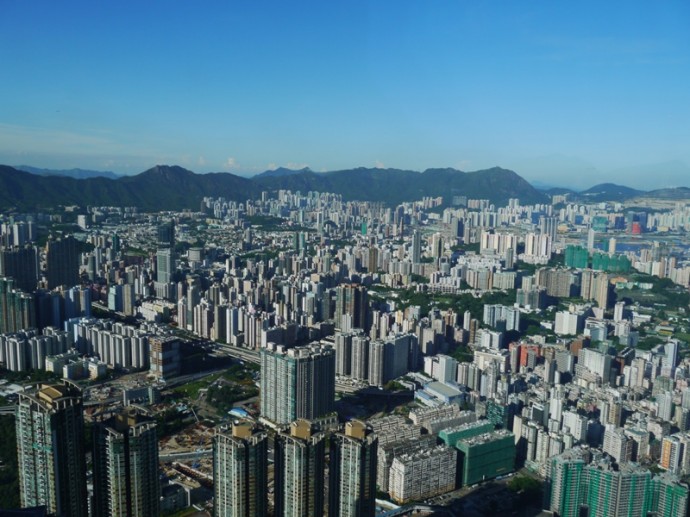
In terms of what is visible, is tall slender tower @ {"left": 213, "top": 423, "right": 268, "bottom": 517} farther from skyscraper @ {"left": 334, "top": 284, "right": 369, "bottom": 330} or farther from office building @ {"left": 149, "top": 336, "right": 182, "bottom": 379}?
skyscraper @ {"left": 334, "top": 284, "right": 369, "bottom": 330}

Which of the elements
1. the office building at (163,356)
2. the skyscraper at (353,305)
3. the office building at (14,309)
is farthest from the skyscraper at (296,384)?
the office building at (14,309)

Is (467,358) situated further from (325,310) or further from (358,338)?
(325,310)

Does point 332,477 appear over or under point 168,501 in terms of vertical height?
over

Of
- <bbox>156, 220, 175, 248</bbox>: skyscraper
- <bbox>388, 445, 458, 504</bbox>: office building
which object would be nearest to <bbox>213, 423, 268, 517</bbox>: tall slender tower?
<bbox>388, 445, 458, 504</bbox>: office building

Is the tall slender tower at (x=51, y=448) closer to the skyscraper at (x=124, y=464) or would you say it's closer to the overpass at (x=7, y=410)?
the skyscraper at (x=124, y=464)

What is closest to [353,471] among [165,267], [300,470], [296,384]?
[300,470]

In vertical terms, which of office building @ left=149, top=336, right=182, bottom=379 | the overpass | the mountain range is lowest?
the overpass

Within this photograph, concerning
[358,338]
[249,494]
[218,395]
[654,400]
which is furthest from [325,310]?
[249,494]
